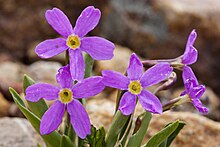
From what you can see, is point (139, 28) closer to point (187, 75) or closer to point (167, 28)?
point (167, 28)

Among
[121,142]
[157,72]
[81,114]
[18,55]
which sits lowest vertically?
[18,55]

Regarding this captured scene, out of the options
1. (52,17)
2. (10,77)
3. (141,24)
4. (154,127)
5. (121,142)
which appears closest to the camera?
(52,17)

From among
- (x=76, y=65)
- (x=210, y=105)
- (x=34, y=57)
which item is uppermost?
(x=76, y=65)

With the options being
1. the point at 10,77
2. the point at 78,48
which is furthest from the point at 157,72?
the point at 10,77

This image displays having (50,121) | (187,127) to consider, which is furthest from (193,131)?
(50,121)

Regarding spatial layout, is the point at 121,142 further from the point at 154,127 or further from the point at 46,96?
the point at 154,127

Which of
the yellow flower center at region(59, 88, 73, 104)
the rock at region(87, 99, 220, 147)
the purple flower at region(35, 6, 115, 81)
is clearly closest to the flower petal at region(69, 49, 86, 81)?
the purple flower at region(35, 6, 115, 81)
